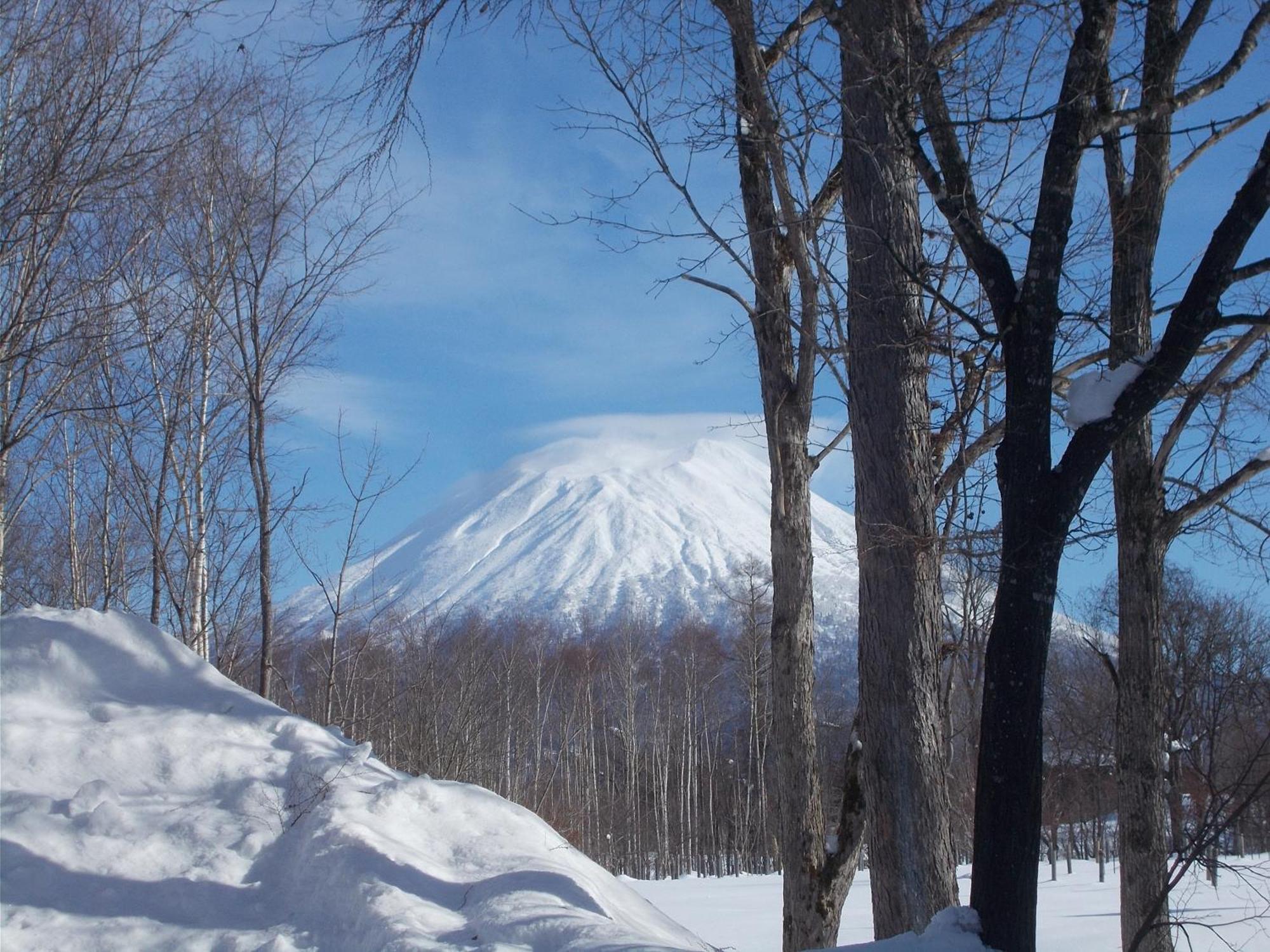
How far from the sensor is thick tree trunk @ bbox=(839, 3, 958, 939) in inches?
184

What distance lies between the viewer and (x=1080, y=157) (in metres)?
3.76

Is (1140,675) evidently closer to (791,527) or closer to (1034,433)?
(791,527)

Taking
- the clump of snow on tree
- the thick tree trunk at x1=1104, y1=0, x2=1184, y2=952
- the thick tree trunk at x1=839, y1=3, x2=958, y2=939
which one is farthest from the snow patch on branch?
the thick tree trunk at x1=1104, y1=0, x2=1184, y2=952

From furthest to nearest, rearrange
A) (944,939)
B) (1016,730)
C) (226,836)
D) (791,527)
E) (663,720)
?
(663,720)
(791,527)
(226,836)
(1016,730)
(944,939)

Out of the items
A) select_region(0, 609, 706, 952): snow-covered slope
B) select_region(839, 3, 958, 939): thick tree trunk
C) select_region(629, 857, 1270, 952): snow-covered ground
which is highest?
select_region(839, 3, 958, 939): thick tree trunk

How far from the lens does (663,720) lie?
44.1 m

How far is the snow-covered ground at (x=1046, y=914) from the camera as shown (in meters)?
13.4

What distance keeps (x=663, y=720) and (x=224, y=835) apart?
131 ft

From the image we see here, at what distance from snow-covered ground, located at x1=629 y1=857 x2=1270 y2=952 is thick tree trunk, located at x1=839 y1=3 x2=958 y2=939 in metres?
4.70

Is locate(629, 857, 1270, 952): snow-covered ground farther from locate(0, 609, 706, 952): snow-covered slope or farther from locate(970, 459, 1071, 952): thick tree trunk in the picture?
locate(970, 459, 1071, 952): thick tree trunk

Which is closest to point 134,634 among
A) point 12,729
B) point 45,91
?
point 12,729

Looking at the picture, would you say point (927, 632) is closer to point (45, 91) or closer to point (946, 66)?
point (946, 66)

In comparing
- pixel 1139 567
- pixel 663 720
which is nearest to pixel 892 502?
pixel 1139 567

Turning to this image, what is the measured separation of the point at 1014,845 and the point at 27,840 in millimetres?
4531
